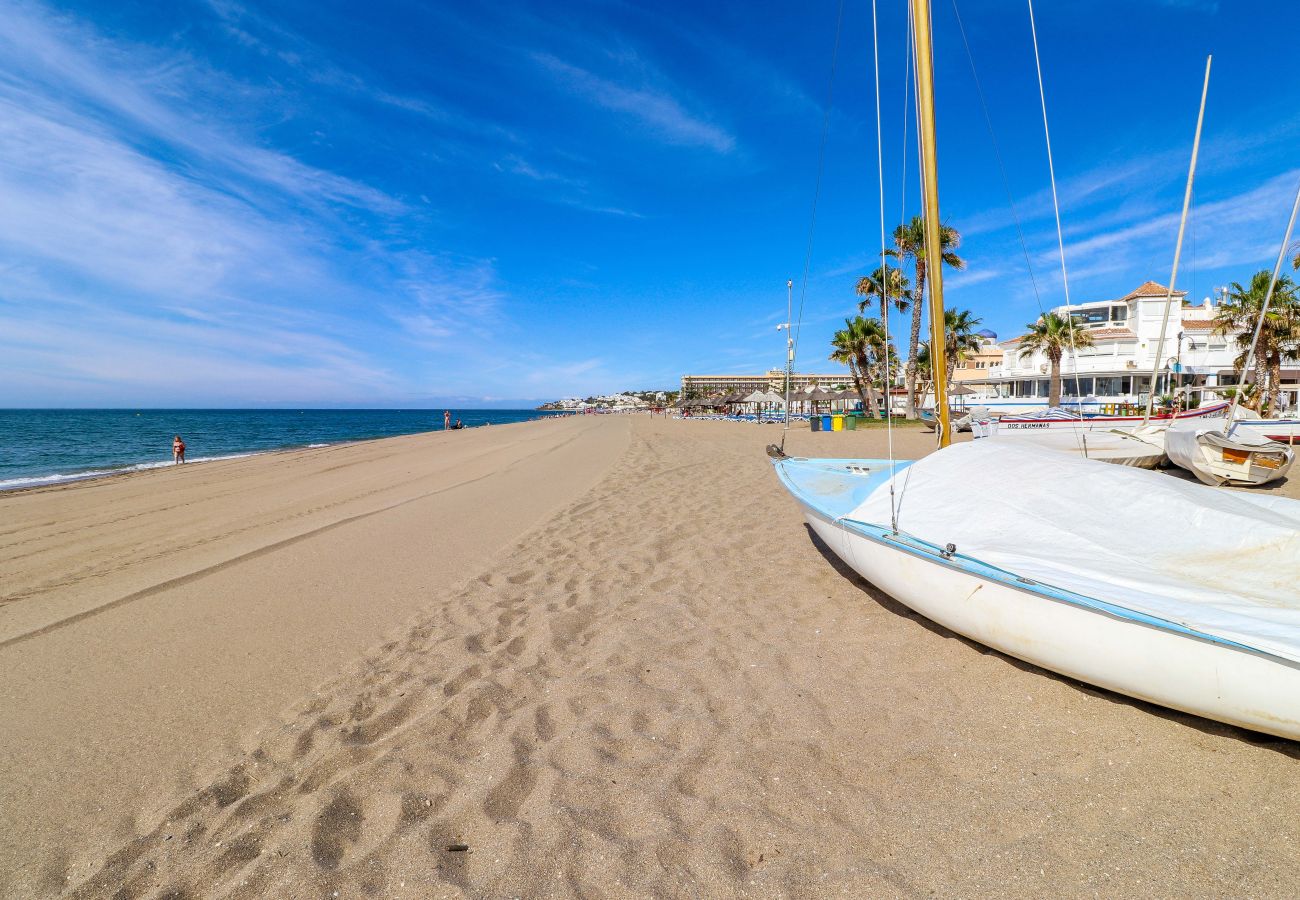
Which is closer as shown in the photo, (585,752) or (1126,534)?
(585,752)

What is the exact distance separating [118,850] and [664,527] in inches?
222

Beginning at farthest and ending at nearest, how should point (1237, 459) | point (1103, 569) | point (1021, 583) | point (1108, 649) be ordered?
point (1237, 459)
point (1103, 569)
point (1021, 583)
point (1108, 649)

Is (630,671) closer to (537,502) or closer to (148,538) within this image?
(537,502)

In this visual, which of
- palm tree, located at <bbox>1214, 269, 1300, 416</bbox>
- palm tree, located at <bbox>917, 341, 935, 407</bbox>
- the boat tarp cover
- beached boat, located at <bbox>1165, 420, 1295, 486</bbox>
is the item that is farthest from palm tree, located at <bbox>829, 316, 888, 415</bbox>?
the boat tarp cover

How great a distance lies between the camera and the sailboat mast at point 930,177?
18.9 feet

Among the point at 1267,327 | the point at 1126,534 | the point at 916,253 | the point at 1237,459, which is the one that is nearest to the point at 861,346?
the point at 916,253

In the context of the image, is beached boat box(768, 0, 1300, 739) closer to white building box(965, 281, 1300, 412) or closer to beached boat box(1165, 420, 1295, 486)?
beached boat box(1165, 420, 1295, 486)

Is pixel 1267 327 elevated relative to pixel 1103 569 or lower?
elevated

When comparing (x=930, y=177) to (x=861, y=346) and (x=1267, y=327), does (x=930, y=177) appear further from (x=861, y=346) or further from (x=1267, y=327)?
(x=861, y=346)

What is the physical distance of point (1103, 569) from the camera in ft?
10.2

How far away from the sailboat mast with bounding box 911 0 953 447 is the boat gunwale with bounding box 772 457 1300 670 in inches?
104

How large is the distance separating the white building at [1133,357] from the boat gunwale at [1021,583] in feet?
111

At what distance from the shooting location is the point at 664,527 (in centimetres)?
729

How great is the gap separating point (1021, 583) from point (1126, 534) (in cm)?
124
